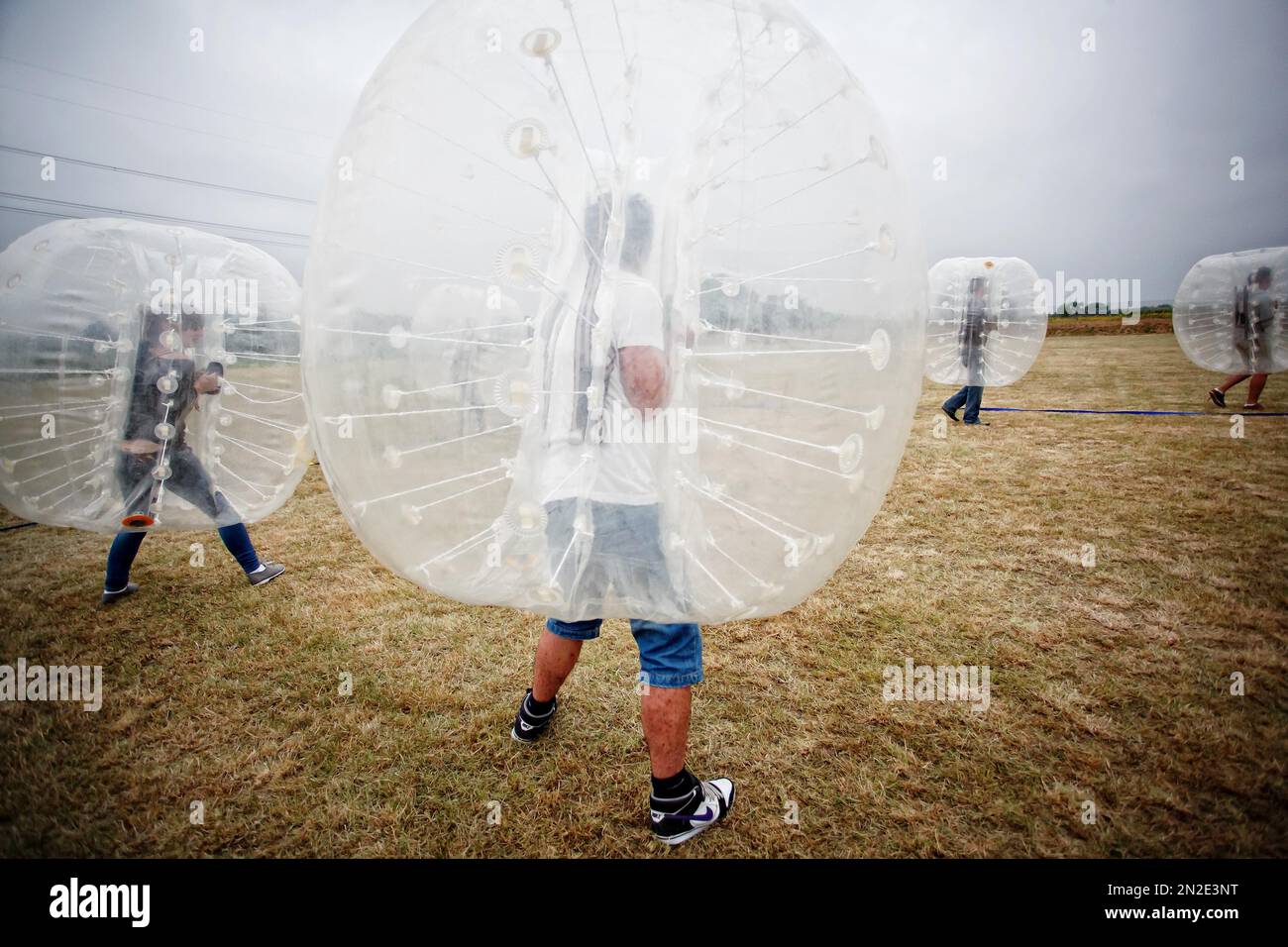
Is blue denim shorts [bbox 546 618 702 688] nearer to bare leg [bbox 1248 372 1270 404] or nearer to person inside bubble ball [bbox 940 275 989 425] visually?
person inside bubble ball [bbox 940 275 989 425]

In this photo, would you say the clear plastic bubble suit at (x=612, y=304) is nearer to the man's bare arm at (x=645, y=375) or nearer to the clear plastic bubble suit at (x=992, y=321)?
the man's bare arm at (x=645, y=375)

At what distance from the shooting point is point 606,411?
5.00 feet

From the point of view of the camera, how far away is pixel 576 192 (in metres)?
1.44

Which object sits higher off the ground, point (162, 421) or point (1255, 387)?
point (1255, 387)

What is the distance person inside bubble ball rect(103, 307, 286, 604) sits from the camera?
2832 millimetres

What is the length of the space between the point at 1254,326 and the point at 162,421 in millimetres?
12412

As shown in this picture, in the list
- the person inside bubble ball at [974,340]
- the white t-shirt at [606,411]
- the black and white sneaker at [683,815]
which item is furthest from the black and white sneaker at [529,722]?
the person inside bubble ball at [974,340]

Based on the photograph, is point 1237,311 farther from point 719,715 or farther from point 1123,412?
point 719,715

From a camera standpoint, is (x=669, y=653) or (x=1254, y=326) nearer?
(x=669, y=653)

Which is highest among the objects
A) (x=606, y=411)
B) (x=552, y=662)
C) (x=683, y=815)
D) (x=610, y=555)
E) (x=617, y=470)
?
(x=606, y=411)

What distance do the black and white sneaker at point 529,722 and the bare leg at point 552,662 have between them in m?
0.09

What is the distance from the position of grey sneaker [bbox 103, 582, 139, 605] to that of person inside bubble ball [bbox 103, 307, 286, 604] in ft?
3.05

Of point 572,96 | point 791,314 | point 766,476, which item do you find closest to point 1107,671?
point 766,476

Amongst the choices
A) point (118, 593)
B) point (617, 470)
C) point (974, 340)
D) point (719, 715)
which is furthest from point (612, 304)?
point (974, 340)
